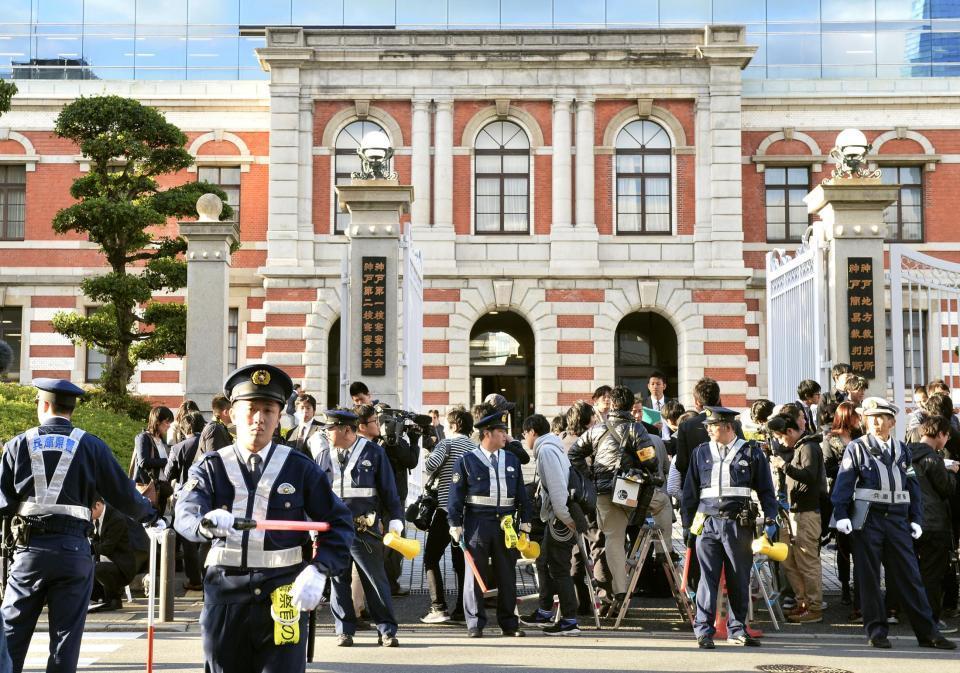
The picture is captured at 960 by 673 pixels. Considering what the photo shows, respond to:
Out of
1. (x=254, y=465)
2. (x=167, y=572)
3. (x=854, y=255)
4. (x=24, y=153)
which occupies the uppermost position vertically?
(x=24, y=153)

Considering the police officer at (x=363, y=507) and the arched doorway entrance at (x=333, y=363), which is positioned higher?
the arched doorway entrance at (x=333, y=363)

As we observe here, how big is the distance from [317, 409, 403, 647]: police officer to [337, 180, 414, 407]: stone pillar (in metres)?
5.63

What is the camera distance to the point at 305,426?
36.2ft

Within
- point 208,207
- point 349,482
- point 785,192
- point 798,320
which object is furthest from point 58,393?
point 785,192

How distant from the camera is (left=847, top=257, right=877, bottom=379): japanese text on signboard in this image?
539 inches

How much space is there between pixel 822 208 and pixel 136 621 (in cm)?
915

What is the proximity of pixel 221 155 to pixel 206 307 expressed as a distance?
12.3 meters

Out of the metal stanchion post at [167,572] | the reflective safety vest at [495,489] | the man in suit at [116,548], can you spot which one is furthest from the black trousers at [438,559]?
the man in suit at [116,548]

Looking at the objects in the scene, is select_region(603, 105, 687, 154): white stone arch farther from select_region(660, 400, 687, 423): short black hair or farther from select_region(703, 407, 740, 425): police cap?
select_region(703, 407, 740, 425): police cap

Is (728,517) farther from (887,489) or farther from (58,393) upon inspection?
(58,393)

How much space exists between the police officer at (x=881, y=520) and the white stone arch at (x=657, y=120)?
665 inches

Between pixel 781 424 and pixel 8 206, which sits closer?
pixel 781 424

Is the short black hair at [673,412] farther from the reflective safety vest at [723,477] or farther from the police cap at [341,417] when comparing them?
the police cap at [341,417]

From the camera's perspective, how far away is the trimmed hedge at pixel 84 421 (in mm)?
15664
